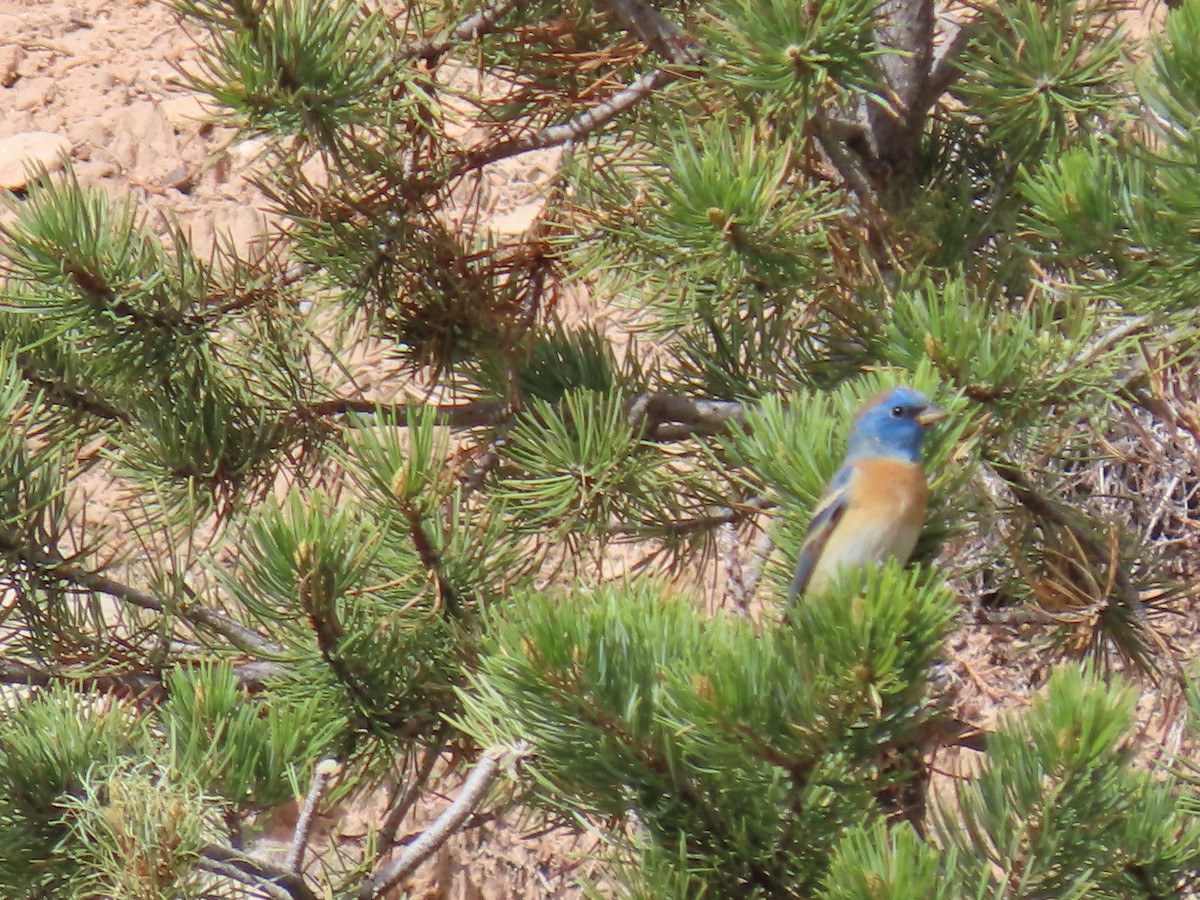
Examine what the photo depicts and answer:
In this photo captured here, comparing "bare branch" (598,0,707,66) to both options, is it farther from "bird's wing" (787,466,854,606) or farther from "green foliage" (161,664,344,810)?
"green foliage" (161,664,344,810)

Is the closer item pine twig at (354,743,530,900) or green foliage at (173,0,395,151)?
pine twig at (354,743,530,900)

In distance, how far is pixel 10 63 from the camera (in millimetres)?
5125

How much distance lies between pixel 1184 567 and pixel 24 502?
362 centimetres

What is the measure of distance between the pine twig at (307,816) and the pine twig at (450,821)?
0.42 feet

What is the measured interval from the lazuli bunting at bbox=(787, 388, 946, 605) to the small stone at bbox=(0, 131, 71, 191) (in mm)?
3719

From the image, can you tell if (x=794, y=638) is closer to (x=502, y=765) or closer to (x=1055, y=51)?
(x=502, y=765)

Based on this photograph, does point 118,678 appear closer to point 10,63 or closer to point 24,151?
point 24,151

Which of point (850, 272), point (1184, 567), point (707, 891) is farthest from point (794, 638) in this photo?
point (1184, 567)

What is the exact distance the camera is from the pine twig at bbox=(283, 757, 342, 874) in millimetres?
1358

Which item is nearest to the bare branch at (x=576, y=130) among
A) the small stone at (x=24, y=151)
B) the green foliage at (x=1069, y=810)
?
the green foliage at (x=1069, y=810)

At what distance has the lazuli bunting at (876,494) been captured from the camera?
1700 mm

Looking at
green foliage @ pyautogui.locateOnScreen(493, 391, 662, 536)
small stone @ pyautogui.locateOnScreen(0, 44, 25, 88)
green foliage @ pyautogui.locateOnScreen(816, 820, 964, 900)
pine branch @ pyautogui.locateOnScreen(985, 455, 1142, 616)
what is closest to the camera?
green foliage @ pyautogui.locateOnScreen(816, 820, 964, 900)

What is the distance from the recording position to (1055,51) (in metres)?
2.12

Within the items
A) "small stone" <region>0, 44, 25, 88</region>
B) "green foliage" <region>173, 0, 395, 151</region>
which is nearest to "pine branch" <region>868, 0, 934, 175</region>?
"green foliage" <region>173, 0, 395, 151</region>
